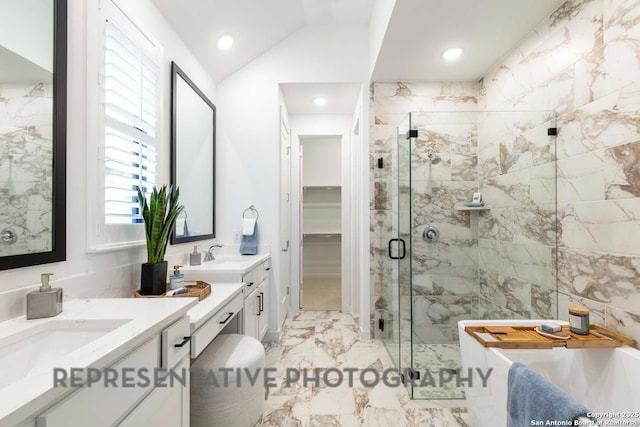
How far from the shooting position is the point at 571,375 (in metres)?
1.50

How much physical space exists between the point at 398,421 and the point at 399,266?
1.03 m

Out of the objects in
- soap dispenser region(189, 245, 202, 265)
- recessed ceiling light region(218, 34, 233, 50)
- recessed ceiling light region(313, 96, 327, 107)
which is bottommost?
soap dispenser region(189, 245, 202, 265)

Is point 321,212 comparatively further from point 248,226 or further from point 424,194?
point 424,194

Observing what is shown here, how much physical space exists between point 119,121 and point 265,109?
60.2 inches

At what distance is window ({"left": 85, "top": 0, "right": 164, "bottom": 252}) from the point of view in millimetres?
1409

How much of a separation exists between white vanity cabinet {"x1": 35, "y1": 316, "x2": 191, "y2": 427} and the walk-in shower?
5.08 feet

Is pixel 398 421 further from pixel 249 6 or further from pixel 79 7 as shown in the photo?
pixel 249 6

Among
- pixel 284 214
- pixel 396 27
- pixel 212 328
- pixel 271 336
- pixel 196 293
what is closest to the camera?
pixel 212 328

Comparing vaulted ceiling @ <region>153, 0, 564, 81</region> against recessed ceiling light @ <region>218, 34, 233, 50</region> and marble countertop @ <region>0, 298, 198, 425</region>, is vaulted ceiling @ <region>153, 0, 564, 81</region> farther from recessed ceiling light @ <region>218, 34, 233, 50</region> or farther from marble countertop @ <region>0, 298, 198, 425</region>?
marble countertop @ <region>0, 298, 198, 425</region>

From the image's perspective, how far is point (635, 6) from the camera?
54.2 inches

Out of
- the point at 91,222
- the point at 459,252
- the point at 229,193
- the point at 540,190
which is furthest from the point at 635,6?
the point at 229,193

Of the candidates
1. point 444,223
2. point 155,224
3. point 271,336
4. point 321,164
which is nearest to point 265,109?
point 155,224

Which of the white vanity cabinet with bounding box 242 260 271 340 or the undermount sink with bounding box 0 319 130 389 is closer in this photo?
the undermount sink with bounding box 0 319 130 389

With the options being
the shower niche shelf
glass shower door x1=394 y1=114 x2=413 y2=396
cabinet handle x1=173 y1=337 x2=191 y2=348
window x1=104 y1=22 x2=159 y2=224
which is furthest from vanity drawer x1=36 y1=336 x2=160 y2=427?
the shower niche shelf
